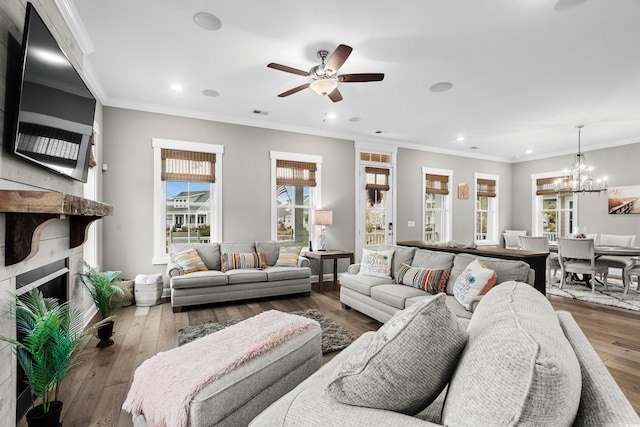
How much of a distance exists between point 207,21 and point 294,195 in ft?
11.3

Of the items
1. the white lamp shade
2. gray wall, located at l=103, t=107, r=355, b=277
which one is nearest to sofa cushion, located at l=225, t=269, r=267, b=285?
gray wall, located at l=103, t=107, r=355, b=277

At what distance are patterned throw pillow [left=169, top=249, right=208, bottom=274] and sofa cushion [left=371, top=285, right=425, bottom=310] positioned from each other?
2.46 meters

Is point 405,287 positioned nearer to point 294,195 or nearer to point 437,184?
point 294,195

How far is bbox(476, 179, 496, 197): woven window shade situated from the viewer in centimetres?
793

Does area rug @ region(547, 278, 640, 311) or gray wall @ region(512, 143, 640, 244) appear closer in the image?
area rug @ region(547, 278, 640, 311)

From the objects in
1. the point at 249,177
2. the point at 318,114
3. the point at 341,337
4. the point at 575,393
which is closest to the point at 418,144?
the point at 318,114

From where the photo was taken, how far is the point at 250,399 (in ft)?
4.79

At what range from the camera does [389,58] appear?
3305 mm

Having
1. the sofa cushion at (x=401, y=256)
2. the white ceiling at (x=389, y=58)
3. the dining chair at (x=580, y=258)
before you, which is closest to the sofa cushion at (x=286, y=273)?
the sofa cushion at (x=401, y=256)

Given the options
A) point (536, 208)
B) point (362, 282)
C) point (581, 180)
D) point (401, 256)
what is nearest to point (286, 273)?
point (362, 282)

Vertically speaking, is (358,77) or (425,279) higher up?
(358,77)

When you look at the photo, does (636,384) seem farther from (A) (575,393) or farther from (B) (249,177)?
(B) (249,177)

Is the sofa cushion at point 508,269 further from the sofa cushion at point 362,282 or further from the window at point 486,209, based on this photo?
the window at point 486,209

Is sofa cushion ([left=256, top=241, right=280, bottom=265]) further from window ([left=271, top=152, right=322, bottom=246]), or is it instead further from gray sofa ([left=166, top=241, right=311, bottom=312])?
window ([left=271, top=152, right=322, bottom=246])
